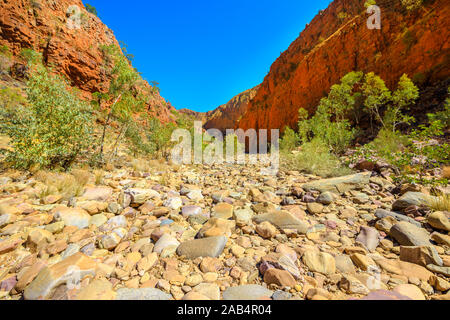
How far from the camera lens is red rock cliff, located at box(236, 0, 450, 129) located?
45.3 ft

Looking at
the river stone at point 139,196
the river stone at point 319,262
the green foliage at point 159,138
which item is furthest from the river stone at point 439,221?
the green foliage at point 159,138

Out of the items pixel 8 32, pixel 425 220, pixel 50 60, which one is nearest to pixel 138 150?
pixel 425 220

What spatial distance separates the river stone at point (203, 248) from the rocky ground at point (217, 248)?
0.5 inches

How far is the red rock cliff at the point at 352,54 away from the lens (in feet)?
45.3

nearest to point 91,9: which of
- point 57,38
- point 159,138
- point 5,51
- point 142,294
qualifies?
point 57,38


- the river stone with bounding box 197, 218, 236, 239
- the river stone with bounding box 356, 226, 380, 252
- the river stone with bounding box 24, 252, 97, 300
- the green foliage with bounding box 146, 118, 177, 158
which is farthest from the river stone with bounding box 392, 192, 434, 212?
the green foliage with bounding box 146, 118, 177, 158

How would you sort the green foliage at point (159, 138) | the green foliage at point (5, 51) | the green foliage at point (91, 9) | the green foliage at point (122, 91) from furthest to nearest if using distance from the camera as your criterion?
the green foliage at point (91, 9) < the green foliage at point (5, 51) < the green foliage at point (159, 138) < the green foliage at point (122, 91)

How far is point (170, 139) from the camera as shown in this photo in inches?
373

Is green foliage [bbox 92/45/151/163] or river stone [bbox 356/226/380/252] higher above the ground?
green foliage [bbox 92/45/151/163]

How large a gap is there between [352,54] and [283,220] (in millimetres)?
27457

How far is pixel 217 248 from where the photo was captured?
1.68 meters

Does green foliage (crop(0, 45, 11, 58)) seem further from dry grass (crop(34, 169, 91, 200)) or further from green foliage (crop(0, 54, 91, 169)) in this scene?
dry grass (crop(34, 169, 91, 200))

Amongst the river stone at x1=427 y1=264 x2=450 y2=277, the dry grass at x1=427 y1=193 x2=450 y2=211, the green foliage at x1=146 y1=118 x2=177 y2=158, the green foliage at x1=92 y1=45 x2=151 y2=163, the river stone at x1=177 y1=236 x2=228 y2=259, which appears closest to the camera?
the river stone at x1=427 y1=264 x2=450 y2=277

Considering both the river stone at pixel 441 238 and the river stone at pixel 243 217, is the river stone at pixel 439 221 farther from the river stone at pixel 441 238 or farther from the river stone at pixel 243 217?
the river stone at pixel 243 217
